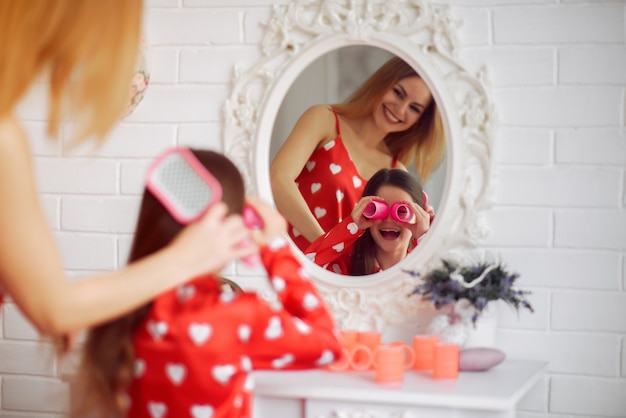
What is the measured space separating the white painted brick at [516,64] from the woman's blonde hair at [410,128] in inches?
5.8

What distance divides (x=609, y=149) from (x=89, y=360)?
123 cm

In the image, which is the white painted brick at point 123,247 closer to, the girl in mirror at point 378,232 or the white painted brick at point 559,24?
the girl in mirror at point 378,232

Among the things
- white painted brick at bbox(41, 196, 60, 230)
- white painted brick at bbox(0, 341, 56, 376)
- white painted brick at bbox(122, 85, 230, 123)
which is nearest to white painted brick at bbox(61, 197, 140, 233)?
white painted brick at bbox(41, 196, 60, 230)

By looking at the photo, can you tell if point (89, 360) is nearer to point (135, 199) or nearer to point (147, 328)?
point (147, 328)

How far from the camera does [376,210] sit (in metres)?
2.10

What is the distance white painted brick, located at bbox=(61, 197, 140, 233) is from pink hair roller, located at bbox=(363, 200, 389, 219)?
1.99ft

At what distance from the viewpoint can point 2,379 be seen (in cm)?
239

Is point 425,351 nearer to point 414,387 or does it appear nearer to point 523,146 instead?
point 414,387

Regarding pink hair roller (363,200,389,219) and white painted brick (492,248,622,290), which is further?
pink hair roller (363,200,389,219)

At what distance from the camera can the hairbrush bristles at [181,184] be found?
4.17ft

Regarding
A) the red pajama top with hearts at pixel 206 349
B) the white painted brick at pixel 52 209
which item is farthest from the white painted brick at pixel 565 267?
the white painted brick at pixel 52 209

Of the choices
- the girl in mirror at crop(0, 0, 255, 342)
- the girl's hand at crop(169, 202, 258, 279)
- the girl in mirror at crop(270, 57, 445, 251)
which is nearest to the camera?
the girl in mirror at crop(0, 0, 255, 342)

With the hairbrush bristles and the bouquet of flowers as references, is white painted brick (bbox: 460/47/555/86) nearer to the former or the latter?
the bouquet of flowers

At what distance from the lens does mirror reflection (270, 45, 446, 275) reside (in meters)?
2.07
